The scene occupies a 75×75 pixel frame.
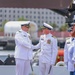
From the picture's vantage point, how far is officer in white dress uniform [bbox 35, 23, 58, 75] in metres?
6.21

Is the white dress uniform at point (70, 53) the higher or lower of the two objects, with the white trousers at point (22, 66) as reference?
higher

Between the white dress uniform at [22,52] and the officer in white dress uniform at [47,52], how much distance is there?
31 centimetres

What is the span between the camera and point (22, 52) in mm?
6000

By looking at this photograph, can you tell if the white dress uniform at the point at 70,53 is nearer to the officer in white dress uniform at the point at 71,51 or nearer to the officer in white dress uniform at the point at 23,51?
the officer in white dress uniform at the point at 71,51

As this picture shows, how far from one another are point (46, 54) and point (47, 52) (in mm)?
44

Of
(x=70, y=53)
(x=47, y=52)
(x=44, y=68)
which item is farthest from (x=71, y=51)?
(x=44, y=68)

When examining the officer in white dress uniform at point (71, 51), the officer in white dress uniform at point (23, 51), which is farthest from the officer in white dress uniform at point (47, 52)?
the officer in white dress uniform at point (71, 51)

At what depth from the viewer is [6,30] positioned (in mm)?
26000

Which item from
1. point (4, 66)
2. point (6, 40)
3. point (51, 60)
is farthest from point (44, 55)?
point (6, 40)

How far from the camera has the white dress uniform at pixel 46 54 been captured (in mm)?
6211

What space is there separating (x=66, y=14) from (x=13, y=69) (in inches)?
93.5

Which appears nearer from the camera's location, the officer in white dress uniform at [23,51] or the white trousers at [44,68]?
the officer in white dress uniform at [23,51]

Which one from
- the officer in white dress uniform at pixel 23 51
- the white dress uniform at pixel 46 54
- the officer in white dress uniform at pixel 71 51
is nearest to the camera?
the officer in white dress uniform at pixel 71 51

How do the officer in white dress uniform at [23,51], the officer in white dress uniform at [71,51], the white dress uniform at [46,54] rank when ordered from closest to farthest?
the officer in white dress uniform at [71,51] → the officer in white dress uniform at [23,51] → the white dress uniform at [46,54]
